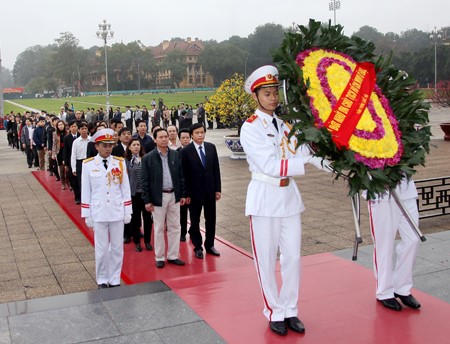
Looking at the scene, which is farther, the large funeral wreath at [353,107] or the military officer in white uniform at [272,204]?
the military officer in white uniform at [272,204]

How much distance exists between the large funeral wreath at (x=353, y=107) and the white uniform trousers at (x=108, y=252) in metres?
2.63

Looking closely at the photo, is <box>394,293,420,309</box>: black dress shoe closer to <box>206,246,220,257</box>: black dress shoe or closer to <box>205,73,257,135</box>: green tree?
<box>206,246,220,257</box>: black dress shoe

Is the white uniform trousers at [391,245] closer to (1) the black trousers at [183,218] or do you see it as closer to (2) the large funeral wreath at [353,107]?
(2) the large funeral wreath at [353,107]

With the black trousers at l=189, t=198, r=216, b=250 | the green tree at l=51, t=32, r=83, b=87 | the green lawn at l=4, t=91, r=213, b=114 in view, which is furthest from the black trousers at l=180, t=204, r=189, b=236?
the green tree at l=51, t=32, r=83, b=87

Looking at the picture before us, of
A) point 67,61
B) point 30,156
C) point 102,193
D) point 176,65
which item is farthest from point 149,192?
point 67,61

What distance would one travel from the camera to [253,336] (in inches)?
161

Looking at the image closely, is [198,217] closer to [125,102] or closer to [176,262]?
[176,262]

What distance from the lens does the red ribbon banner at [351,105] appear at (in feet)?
12.9

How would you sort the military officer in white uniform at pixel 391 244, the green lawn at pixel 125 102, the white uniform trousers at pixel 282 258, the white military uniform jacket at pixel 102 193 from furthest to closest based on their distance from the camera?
the green lawn at pixel 125 102 → the white military uniform jacket at pixel 102 193 → the military officer in white uniform at pixel 391 244 → the white uniform trousers at pixel 282 258

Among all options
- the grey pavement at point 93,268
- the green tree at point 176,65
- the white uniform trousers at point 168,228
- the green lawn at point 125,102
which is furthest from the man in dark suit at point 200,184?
the green tree at point 176,65

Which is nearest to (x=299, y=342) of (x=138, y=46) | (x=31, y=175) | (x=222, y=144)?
(x=31, y=175)

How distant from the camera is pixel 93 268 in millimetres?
6828

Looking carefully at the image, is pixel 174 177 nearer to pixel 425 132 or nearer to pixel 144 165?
pixel 144 165

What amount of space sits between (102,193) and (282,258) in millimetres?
2342
